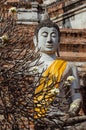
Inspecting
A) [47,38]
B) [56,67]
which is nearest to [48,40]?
[47,38]

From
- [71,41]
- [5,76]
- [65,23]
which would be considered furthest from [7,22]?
[65,23]

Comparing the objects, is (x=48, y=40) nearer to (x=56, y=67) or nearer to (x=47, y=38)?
(x=47, y=38)

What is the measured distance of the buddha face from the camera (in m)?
9.55

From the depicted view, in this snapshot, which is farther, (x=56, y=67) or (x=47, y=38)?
(x=47, y=38)

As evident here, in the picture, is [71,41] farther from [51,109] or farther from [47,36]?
[51,109]

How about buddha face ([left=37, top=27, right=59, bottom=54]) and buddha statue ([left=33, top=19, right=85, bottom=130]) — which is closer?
buddha statue ([left=33, top=19, right=85, bottom=130])

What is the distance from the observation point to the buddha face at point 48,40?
9547mm

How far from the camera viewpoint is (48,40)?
31.3ft

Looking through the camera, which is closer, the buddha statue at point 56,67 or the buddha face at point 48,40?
the buddha statue at point 56,67

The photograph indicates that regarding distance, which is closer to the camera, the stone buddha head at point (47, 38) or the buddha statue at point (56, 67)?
the buddha statue at point (56, 67)

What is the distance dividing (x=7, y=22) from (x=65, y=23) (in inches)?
417

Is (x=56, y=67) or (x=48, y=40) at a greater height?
(x=48, y=40)

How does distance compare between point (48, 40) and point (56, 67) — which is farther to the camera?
point (48, 40)

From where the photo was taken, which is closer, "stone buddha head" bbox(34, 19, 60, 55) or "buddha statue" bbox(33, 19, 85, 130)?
"buddha statue" bbox(33, 19, 85, 130)
